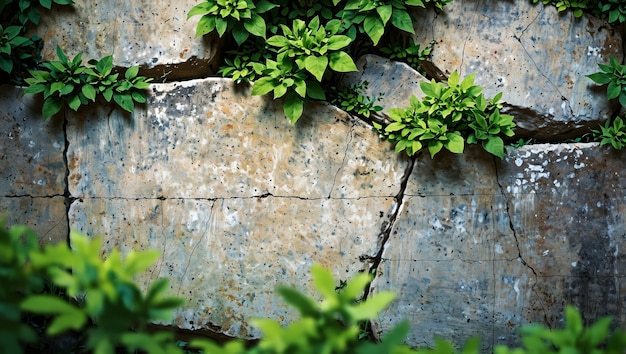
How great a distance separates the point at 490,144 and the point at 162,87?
74.4 inches

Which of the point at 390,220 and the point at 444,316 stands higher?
the point at 390,220

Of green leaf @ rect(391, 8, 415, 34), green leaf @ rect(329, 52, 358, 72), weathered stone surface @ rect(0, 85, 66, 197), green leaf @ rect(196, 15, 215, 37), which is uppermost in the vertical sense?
green leaf @ rect(391, 8, 415, 34)

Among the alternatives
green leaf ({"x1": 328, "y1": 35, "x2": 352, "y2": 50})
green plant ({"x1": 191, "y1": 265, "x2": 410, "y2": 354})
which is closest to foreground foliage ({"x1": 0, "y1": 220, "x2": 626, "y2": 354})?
green plant ({"x1": 191, "y1": 265, "x2": 410, "y2": 354})

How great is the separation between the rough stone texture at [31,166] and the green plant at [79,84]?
162 millimetres

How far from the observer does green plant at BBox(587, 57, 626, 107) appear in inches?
128

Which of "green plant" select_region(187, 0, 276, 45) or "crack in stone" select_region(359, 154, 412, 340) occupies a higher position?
"green plant" select_region(187, 0, 276, 45)

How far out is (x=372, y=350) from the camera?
1363mm

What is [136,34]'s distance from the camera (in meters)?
3.50

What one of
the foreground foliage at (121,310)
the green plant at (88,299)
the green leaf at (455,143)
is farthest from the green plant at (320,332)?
the green leaf at (455,143)

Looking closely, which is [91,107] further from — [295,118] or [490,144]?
[490,144]

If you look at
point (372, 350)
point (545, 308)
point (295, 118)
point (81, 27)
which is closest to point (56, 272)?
point (372, 350)

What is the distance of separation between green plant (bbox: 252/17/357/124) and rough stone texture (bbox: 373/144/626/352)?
0.75 meters

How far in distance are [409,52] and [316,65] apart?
1.95 ft

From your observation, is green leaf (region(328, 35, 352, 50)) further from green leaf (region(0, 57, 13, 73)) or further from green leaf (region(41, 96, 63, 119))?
green leaf (region(0, 57, 13, 73))
